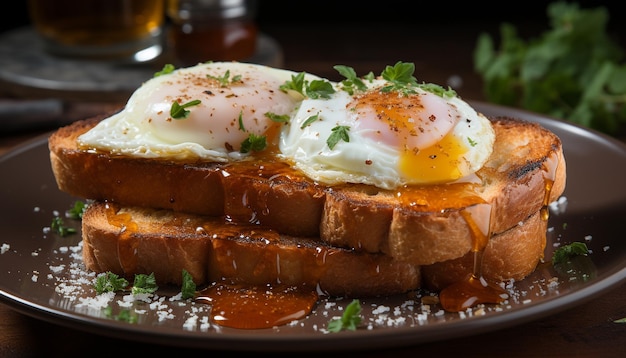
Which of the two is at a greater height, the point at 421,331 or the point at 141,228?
the point at 421,331

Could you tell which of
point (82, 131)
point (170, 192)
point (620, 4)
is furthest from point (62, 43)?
point (620, 4)

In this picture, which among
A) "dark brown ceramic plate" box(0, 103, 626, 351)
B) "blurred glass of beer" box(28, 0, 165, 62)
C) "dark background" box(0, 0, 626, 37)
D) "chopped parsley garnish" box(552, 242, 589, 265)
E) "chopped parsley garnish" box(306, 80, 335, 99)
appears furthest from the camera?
"dark background" box(0, 0, 626, 37)

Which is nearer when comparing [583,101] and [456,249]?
[456,249]

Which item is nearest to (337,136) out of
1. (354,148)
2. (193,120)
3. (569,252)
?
(354,148)

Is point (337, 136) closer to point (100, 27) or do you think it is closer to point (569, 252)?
point (569, 252)

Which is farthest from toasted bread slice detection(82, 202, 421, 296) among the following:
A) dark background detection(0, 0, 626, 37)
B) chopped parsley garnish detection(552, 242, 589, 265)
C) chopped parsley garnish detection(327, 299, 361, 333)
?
dark background detection(0, 0, 626, 37)

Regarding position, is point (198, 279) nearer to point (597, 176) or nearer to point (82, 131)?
point (82, 131)

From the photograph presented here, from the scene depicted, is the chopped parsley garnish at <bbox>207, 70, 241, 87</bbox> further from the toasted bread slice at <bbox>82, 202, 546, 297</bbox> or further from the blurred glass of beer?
the blurred glass of beer
